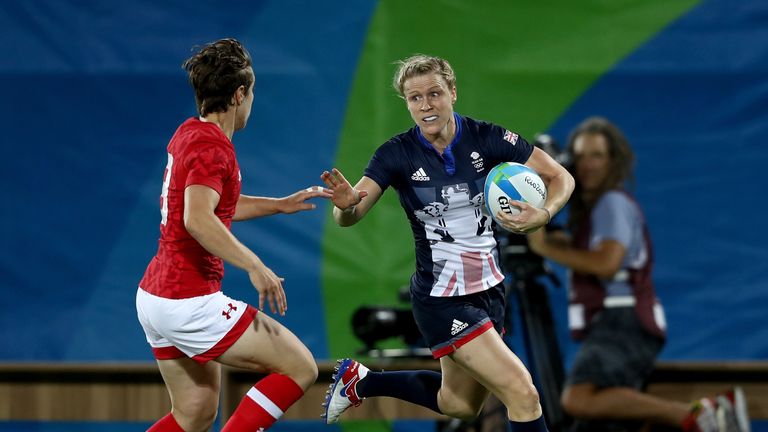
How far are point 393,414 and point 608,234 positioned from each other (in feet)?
5.01

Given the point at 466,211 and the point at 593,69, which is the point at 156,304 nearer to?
the point at 466,211

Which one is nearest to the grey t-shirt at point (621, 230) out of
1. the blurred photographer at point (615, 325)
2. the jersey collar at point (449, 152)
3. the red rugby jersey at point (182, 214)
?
the blurred photographer at point (615, 325)

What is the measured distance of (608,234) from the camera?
523cm

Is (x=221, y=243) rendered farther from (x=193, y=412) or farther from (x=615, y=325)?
(x=615, y=325)

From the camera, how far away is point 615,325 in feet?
17.1

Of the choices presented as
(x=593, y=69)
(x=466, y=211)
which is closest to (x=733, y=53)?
(x=593, y=69)

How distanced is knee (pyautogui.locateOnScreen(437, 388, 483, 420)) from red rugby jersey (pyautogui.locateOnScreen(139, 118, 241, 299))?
0.99 m

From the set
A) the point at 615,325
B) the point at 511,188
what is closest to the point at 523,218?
the point at 511,188

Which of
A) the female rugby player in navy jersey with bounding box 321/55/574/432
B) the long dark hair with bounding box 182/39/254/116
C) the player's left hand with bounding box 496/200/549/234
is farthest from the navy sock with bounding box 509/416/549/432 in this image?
the long dark hair with bounding box 182/39/254/116


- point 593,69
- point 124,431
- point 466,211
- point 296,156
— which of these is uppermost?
point 593,69

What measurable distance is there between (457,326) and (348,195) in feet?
1.94

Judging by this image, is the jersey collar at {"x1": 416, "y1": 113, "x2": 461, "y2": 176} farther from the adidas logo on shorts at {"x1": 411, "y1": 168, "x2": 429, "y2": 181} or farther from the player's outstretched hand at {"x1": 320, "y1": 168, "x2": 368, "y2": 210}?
the player's outstretched hand at {"x1": 320, "y1": 168, "x2": 368, "y2": 210}

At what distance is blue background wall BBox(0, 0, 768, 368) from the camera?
6109mm

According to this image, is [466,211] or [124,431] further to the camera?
[124,431]
